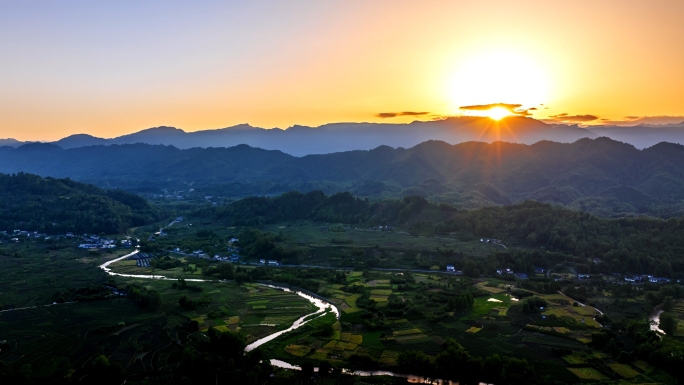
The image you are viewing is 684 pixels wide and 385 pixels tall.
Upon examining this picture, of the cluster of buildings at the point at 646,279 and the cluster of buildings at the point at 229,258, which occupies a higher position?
the cluster of buildings at the point at 229,258

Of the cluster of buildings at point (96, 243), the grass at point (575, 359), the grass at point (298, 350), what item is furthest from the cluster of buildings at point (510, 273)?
the cluster of buildings at point (96, 243)

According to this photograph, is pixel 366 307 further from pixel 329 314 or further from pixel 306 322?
pixel 306 322

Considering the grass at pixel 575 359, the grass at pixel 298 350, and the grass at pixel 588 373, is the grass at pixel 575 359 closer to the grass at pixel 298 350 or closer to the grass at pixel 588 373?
the grass at pixel 588 373

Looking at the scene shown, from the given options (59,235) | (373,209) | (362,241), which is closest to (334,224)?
(373,209)

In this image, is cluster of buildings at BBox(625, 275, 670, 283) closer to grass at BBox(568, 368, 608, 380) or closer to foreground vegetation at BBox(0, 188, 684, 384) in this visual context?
foreground vegetation at BBox(0, 188, 684, 384)

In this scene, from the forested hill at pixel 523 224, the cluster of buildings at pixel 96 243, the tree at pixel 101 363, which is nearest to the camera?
the tree at pixel 101 363

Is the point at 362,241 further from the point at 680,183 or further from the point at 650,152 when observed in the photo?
the point at 650,152
